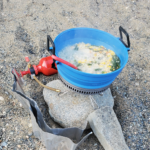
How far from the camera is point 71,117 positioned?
83.0 inches

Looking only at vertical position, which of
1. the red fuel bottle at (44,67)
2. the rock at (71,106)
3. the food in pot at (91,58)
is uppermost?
the food in pot at (91,58)

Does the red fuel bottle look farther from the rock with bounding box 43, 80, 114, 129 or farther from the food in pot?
the food in pot

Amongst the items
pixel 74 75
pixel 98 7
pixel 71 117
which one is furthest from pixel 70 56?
pixel 98 7

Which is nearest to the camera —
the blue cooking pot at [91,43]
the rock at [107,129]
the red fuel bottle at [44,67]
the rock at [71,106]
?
the blue cooking pot at [91,43]

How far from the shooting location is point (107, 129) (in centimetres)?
189

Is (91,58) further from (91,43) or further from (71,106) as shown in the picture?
(71,106)

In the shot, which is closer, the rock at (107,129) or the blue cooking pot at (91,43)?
the blue cooking pot at (91,43)

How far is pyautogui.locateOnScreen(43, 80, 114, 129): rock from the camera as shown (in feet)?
6.93

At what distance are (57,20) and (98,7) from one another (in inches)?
48.1

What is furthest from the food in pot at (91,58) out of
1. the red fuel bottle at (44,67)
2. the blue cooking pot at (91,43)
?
the red fuel bottle at (44,67)

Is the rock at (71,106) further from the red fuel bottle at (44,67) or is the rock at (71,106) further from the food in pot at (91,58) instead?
the food in pot at (91,58)

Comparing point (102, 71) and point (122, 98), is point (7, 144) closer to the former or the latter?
point (102, 71)

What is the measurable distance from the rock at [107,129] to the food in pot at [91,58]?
560mm

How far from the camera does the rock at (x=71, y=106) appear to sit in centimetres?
211
